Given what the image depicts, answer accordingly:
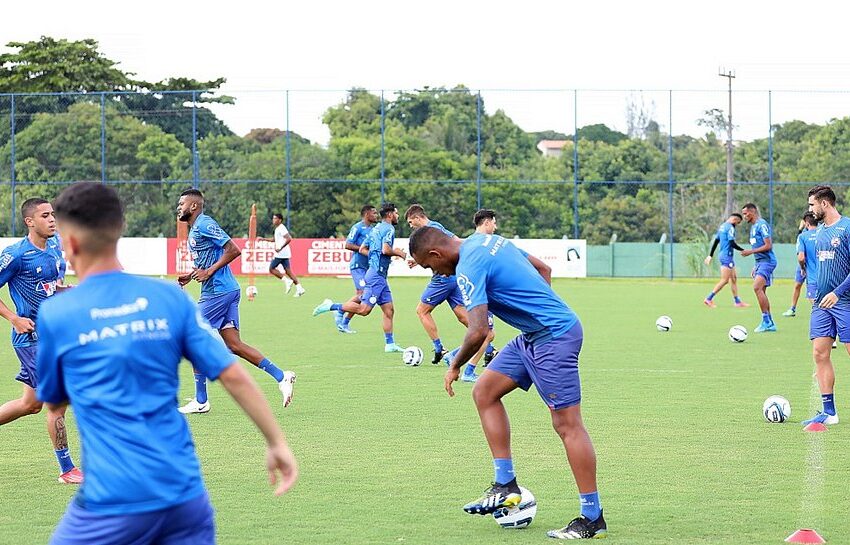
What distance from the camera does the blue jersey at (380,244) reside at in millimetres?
18562

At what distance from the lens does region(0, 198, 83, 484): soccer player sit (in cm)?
866

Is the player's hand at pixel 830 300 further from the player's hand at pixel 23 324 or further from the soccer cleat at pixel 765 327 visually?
the soccer cleat at pixel 765 327

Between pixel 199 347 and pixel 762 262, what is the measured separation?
20403 millimetres

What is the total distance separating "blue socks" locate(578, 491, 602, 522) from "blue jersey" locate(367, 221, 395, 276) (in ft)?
37.7

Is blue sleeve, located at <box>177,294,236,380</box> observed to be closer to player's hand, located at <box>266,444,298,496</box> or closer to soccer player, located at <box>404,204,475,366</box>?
player's hand, located at <box>266,444,298,496</box>

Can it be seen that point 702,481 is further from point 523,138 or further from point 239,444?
point 523,138

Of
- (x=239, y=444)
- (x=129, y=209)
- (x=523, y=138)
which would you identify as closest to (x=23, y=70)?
(x=129, y=209)

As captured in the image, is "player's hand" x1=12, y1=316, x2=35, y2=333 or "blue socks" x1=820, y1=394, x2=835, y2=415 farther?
"blue socks" x1=820, y1=394, x2=835, y2=415

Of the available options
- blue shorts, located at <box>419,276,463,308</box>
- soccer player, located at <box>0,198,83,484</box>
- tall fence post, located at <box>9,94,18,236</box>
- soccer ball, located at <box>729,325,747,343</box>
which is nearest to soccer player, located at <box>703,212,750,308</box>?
soccer ball, located at <box>729,325,747,343</box>

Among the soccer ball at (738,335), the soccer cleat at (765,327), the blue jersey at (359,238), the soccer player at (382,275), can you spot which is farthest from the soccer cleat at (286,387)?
the soccer cleat at (765,327)

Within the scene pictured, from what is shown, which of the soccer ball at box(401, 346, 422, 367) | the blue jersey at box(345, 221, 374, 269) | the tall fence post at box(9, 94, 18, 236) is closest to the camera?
the soccer ball at box(401, 346, 422, 367)

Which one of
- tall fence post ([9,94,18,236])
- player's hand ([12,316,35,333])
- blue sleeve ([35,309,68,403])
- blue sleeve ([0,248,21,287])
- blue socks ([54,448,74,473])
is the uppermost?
tall fence post ([9,94,18,236])

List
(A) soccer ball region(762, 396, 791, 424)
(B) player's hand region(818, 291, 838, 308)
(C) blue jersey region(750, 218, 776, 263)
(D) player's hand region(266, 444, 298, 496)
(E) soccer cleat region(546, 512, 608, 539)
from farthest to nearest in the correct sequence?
1. (C) blue jersey region(750, 218, 776, 263)
2. (A) soccer ball region(762, 396, 791, 424)
3. (B) player's hand region(818, 291, 838, 308)
4. (E) soccer cleat region(546, 512, 608, 539)
5. (D) player's hand region(266, 444, 298, 496)

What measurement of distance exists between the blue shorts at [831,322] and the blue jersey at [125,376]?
8.22 metres
